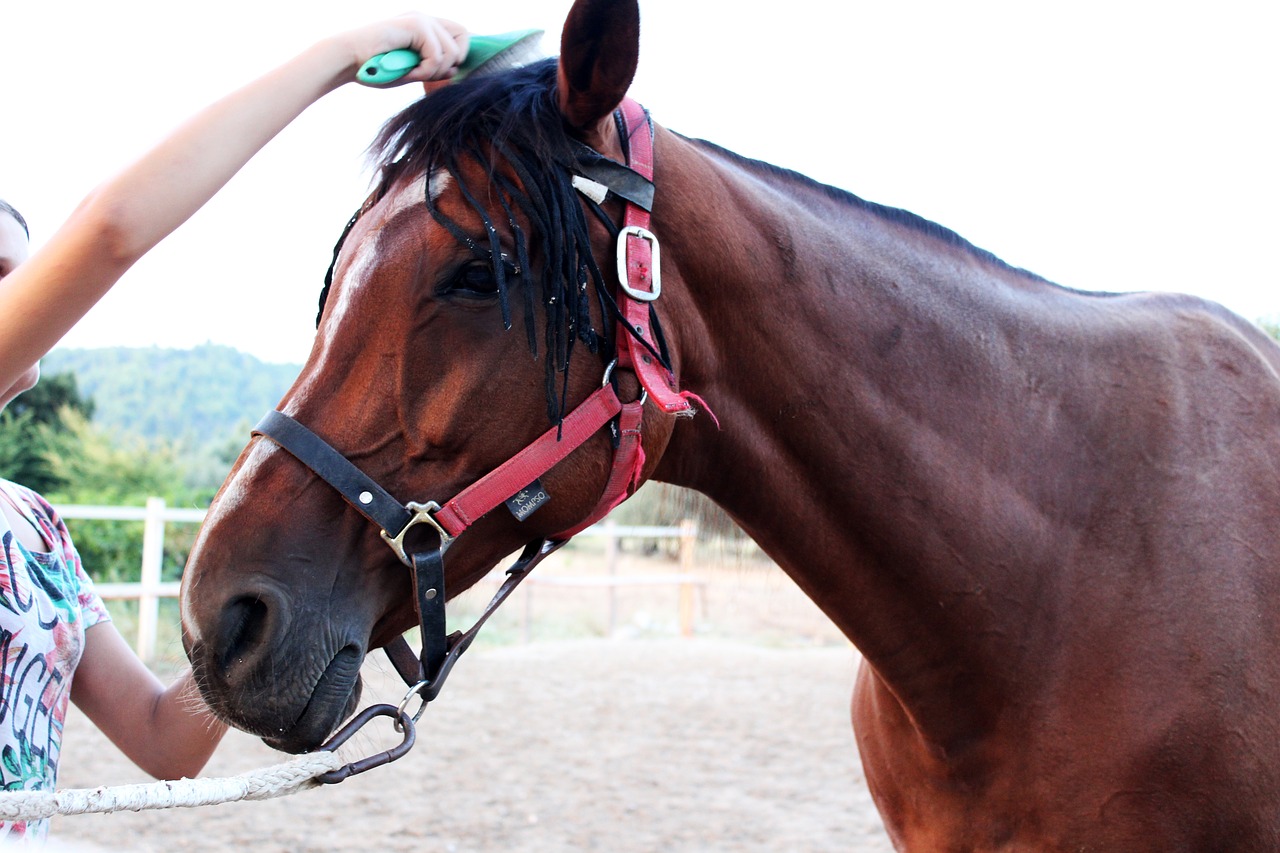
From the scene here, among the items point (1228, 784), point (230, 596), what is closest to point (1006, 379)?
point (1228, 784)

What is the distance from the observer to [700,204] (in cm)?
170

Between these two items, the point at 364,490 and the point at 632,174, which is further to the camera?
the point at 632,174

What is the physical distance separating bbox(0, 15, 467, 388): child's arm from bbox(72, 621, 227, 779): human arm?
0.89 m

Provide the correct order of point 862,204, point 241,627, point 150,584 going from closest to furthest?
point 241,627
point 862,204
point 150,584

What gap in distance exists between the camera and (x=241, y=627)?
1345mm

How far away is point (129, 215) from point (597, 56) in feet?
2.53

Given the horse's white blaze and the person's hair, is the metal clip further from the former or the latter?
the person's hair

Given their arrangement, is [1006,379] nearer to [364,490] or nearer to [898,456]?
[898,456]

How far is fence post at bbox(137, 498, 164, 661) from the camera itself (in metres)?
8.85

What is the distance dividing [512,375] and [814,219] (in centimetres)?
76

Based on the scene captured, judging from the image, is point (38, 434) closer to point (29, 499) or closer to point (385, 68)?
point (29, 499)

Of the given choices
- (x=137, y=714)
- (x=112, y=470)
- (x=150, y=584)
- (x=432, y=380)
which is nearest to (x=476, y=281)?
(x=432, y=380)

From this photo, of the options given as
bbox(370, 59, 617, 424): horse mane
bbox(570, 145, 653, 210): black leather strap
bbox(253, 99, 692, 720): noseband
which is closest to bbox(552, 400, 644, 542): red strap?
bbox(253, 99, 692, 720): noseband

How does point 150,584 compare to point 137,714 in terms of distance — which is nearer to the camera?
point 137,714
